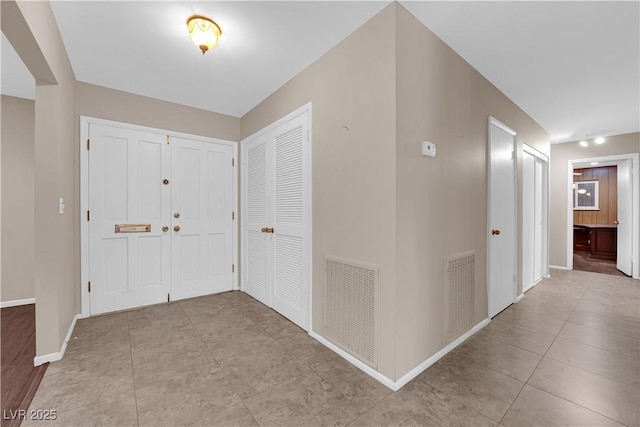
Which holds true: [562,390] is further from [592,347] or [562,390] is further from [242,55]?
Answer: [242,55]

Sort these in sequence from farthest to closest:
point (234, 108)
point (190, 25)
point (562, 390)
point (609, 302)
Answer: point (234, 108)
point (609, 302)
point (190, 25)
point (562, 390)

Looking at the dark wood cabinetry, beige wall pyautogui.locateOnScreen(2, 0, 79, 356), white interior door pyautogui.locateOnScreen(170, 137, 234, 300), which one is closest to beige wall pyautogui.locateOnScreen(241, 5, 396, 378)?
white interior door pyautogui.locateOnScreen(170, 137, 234, 300)

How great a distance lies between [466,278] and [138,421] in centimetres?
265

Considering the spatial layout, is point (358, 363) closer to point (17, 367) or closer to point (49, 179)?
point (17, 367)

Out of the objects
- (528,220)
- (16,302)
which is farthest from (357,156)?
(16,302)

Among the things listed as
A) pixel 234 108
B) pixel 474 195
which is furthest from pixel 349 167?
pixel 234 108

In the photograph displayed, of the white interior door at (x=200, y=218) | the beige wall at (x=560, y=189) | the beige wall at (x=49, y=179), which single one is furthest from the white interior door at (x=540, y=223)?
the beige wall at (x=49, y=179)

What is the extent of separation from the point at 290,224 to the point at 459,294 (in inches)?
69.2

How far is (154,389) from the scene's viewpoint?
177 cm

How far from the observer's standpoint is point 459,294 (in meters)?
2.38

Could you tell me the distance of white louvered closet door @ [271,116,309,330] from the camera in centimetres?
269

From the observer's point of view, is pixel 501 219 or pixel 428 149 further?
pixel 501 219

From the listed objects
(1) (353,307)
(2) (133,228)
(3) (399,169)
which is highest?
(3) (399,169)

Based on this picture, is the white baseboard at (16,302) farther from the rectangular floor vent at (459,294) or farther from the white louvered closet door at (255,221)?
the rectangular floor vent at (459,294)
